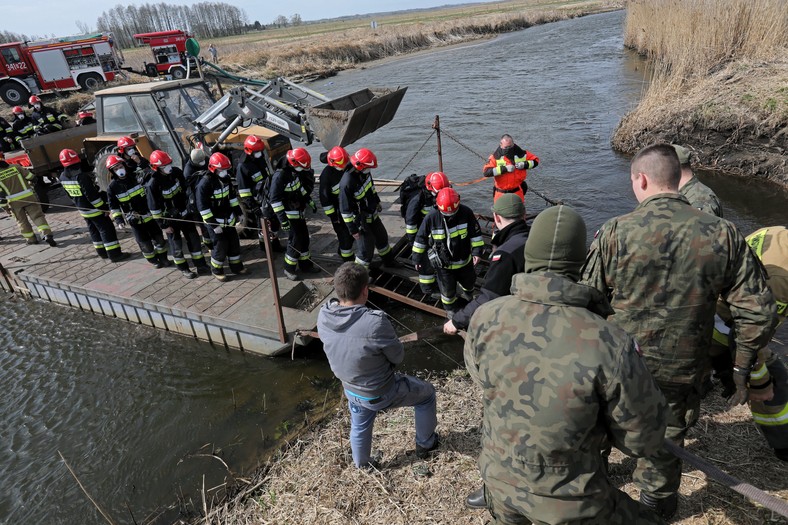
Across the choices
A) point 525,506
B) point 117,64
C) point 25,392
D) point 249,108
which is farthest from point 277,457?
point 117,64

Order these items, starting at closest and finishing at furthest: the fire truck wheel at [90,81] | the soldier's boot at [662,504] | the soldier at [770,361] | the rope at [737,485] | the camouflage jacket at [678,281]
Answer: the rope at [737,485] < the camouflage jacket at [678,281] < the soldier at [770,361] < the soldier's boot at [662,504] < the fire truck wheel at [90,81]

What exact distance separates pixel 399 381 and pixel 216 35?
98.7 m

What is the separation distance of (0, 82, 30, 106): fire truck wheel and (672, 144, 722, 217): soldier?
28.9 metres

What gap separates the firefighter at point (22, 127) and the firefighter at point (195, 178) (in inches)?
302

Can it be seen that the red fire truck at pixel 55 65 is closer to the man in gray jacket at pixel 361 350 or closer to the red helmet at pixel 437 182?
the red helmet at pixel 437 182

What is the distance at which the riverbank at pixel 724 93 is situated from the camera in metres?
9.53

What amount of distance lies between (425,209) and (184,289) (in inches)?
136

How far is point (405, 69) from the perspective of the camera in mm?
32375

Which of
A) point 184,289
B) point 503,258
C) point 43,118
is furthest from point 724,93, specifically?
point 43,118

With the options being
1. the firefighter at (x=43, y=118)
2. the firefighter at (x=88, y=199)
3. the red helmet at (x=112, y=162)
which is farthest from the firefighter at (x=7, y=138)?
the red helmet at (x=112, y=162)

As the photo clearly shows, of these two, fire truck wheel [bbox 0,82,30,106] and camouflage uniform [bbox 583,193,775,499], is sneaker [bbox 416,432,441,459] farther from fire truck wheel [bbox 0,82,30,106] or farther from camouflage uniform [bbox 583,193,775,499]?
fire truck wheel [bbox 0,82,30,106]

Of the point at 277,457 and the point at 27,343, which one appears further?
the point at 27,343

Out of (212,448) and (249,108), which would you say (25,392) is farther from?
(249,108)

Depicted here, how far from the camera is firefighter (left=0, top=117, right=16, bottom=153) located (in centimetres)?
1092
